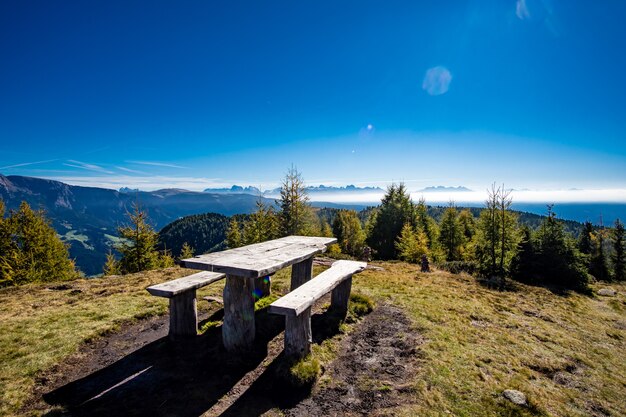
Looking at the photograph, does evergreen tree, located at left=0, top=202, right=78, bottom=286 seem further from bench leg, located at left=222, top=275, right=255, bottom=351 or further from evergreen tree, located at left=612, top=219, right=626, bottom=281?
evergreen tree, located at left=612, top=219, right=626, bottom=281

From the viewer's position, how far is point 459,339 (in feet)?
24.0

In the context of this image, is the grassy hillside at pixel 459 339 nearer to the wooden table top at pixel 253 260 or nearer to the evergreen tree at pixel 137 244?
the wooden table top at pixel 253 260

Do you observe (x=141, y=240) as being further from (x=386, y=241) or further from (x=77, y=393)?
(x=386, y=241)

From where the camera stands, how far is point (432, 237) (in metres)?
37.9

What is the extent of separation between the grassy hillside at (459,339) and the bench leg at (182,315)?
210 centimetres

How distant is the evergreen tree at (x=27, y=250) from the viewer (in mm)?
20297

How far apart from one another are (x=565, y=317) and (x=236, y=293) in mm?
11650

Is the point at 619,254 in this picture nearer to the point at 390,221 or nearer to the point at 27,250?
the point at 390,221

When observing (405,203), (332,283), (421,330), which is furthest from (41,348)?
(405,203)

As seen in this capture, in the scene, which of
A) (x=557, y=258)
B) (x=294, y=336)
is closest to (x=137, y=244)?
(x=294, y=336)

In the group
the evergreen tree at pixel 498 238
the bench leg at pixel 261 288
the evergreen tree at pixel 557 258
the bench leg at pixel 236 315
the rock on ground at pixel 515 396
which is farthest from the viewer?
the evergreen tree at pixel 498 238

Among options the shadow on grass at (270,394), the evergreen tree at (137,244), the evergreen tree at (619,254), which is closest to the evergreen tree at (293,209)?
the evergreen tree at (137,244)

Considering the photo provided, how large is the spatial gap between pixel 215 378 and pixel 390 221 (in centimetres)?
3244

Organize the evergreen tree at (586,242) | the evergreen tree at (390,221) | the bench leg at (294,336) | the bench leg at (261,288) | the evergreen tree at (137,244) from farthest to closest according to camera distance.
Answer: the evergreen tree at (586,242) < the evergreen tree at (390,221) < the evergreen tree at (137,244) < the bench leg at (261,288) < the bench leg at (294,336)
